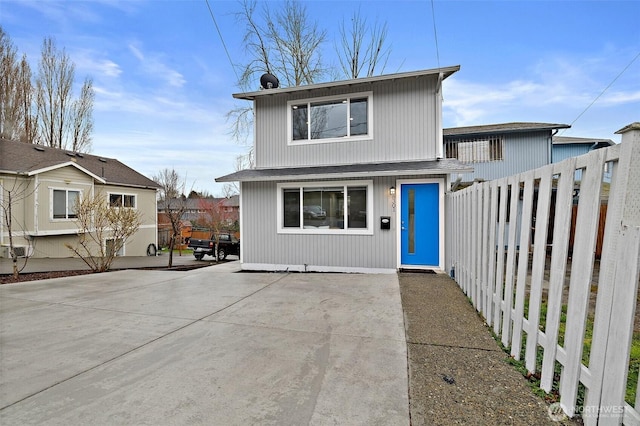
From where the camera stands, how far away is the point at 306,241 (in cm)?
784

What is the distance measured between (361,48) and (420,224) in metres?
11.5

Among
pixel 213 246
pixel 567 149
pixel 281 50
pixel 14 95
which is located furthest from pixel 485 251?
pixel 14 95

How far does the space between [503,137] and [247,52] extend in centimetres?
1303

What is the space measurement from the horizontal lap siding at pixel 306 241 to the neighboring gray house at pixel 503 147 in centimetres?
882

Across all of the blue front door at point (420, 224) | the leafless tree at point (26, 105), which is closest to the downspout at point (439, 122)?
the blue front door at point (420, 224)

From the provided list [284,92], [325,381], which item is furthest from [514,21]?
[325,381]

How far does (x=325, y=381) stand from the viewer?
237 cm

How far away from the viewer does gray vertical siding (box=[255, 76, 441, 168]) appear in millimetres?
7234

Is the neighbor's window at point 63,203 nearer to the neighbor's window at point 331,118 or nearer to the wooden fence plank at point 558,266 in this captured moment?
the neighbor's window at point 331,118

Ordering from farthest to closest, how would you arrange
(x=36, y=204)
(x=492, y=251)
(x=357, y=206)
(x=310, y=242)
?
1. (x=36, y=204)
2. (x=310, y=242)
3. (x=357, y=206)
4. (x=492, y=251)

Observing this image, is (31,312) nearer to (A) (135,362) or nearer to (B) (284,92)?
(A) (135,362)

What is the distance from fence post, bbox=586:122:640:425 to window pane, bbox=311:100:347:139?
6.59 meters

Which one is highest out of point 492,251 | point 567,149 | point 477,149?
point 567,149

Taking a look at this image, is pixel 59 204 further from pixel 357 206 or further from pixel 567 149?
pixel 567 149
